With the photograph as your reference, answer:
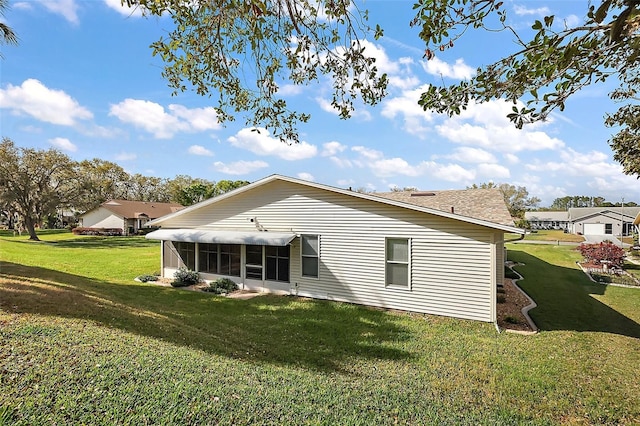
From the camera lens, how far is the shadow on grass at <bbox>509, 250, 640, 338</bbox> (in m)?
9.85

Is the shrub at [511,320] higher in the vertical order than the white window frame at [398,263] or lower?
lower

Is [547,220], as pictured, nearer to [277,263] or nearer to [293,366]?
[277,263]

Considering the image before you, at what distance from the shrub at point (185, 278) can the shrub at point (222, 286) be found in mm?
1333

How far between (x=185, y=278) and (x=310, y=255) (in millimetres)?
6308

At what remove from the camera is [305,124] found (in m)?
6.37

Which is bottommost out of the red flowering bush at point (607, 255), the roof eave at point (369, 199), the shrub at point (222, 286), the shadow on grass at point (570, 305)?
the shadow on grass at point (570, 305)

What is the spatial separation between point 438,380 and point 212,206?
11.9m

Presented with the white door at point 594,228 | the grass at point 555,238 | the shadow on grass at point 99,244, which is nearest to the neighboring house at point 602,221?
the white door at point 594,228

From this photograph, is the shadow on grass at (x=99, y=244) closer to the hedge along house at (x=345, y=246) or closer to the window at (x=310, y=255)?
the hedge along house at (x=345, y=246)

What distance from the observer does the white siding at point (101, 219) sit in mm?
49188

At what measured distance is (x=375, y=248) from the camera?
11047 mm

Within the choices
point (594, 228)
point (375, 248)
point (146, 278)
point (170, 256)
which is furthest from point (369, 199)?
point (594, 228)

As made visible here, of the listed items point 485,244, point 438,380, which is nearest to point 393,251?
point 485,244

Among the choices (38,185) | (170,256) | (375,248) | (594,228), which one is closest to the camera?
(375,248)
